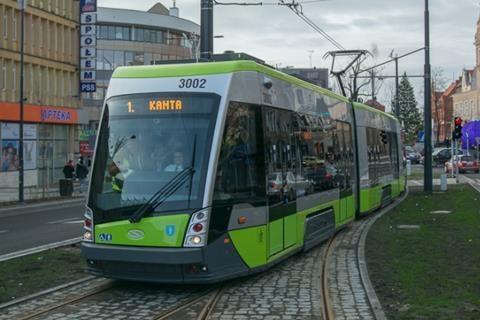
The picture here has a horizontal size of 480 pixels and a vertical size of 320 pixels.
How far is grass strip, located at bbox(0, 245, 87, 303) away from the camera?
8984mm

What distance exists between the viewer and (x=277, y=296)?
840 cm

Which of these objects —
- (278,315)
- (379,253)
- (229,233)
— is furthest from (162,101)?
(379,253)

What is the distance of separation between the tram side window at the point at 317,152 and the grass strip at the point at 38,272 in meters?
4.10

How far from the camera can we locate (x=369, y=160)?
18.2 m

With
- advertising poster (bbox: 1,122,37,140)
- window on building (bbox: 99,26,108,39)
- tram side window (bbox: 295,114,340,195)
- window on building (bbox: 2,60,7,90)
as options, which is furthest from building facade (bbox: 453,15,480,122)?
tram side window (bbox: 295,114,340,195)

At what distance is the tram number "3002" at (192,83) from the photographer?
877 centimetres

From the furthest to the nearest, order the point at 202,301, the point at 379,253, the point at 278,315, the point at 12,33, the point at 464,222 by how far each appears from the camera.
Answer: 1. the point at 12,33
2. the point at 464,222
3. the point at 379,253
4. the point at 202,301
5. the point at 278,315

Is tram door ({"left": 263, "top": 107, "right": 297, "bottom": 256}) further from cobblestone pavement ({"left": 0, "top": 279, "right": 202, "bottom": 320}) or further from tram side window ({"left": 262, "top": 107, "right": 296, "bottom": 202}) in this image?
cobblestone pavement ({"left": 0, "top": 279, "right": 202, "bottom": 320})

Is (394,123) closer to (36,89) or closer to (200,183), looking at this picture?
(200,183)

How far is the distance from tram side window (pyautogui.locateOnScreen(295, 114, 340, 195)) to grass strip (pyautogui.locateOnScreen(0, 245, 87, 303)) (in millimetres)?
4096

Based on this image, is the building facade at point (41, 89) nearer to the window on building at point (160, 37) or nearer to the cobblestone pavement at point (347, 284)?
the cobblestone pavement at point (347, 284)

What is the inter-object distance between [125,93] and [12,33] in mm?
31602

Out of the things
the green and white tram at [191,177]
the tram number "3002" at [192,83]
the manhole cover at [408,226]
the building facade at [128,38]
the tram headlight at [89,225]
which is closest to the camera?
the green and white tram at [191,177]

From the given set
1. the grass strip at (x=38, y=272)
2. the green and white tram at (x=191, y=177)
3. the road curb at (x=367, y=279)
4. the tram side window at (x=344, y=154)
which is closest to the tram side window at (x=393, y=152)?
the road curb at (x=367, y=279)
